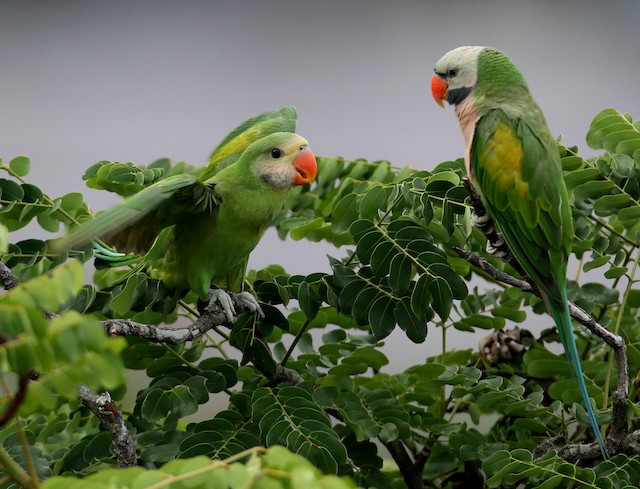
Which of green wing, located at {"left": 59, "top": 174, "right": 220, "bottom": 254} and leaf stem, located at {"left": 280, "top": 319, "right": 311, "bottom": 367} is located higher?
green wing, located at {"left": 59, "top": 174, "right": 220, "bottom": 254}

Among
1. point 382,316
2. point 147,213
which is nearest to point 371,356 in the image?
point 382,316

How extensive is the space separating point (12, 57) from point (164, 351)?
230 cm

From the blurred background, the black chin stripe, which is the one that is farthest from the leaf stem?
the blurred background

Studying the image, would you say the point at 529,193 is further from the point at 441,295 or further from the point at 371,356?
the point at 371,356

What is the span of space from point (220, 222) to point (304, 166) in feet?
0.45

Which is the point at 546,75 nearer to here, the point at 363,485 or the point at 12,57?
the point at 12,57

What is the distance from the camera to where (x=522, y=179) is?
0.87 metres

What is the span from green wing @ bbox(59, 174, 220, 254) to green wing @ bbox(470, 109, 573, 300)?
1.05 ft

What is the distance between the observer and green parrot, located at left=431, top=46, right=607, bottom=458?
83cm

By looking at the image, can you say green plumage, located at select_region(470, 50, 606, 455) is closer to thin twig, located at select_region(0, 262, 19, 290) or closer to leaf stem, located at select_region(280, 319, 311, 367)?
leaf stem, located at select_region(280, 319, 311, 367)

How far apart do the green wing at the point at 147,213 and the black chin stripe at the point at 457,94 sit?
34 centimetres

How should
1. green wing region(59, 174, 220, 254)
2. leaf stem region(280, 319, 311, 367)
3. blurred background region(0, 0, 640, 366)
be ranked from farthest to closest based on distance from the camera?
1. blurred background region(0, 0, 640, 366)
2. leaf stem region(280, 319, 311, 367)
3. green wing region(59, 174, 220, 254)

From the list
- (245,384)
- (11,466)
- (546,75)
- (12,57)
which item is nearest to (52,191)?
(12,57)

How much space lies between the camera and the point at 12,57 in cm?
282
